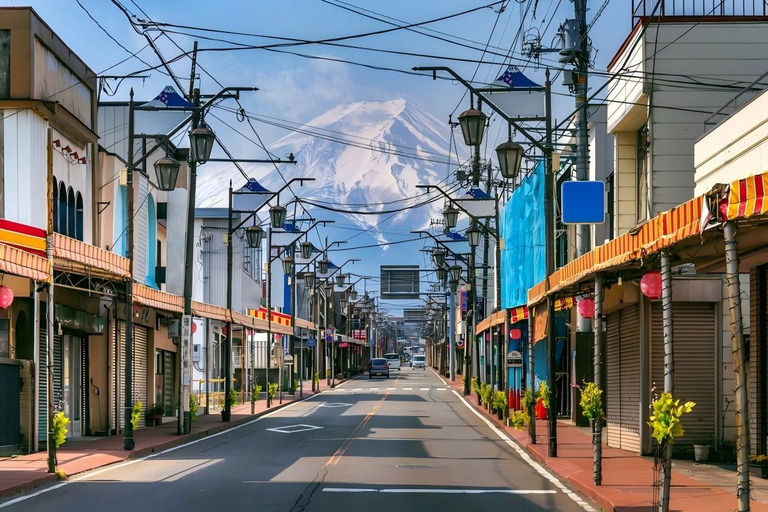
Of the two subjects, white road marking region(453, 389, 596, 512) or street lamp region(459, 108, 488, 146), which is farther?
street lamp region(459, 108, 488, 146)

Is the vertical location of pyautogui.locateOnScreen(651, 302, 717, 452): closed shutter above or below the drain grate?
above

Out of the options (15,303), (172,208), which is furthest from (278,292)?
(15,303)

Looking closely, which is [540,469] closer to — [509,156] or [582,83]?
[509,156]

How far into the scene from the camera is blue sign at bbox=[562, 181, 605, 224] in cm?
2289

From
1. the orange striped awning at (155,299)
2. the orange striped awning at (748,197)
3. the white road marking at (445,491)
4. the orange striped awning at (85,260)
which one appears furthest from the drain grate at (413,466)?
the orange striped awning at (748,197)

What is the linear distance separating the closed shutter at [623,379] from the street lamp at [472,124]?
568 centimetres

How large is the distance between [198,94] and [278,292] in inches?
2265

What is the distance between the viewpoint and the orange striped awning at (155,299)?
93.6 ft

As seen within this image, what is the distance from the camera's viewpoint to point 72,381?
95.9 feet

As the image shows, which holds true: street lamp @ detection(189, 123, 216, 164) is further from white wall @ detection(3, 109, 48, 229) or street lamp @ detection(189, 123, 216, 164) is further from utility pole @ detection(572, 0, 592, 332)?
utility pole @ detection(572, 0, 592, 332)

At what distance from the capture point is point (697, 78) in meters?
25.0

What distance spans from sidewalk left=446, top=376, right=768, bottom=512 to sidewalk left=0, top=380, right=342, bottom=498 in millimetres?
8885

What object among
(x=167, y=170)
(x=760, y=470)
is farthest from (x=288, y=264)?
(x=760, y=470)

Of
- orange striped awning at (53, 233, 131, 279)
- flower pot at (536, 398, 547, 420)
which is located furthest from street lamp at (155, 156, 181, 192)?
flower pot at (536, 398, 547, 420)
